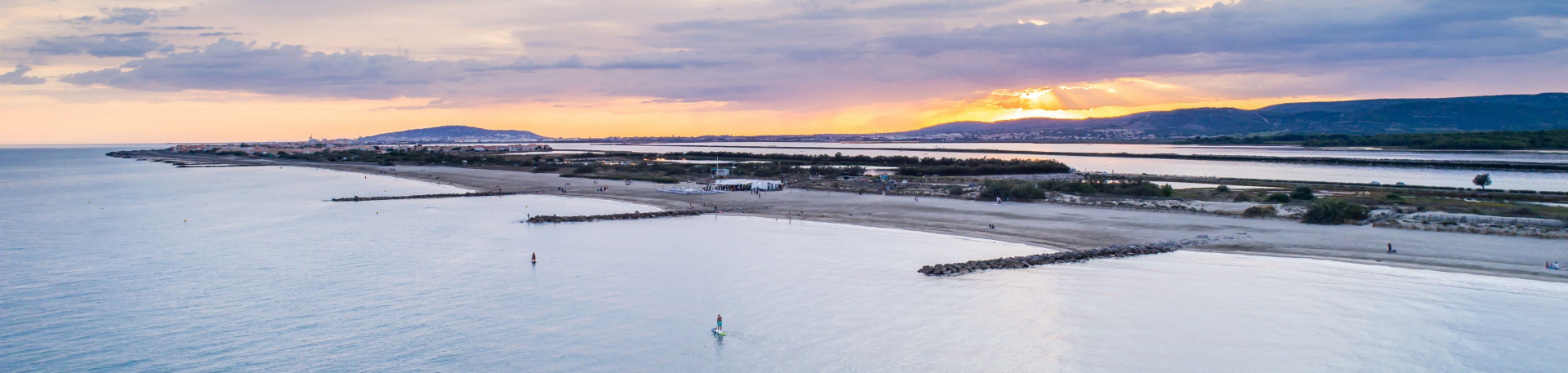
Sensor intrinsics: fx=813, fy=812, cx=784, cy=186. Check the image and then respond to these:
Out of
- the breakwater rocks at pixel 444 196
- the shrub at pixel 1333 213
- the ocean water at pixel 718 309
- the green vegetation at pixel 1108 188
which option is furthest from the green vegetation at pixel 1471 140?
the breakwater rocks at pixel 444 196

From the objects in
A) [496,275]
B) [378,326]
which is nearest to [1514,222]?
[496,275]

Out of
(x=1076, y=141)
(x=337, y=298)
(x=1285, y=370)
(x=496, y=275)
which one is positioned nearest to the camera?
(x=1285, y=370)

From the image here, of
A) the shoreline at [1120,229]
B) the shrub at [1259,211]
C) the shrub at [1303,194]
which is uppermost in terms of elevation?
the shrub at [1303,194]

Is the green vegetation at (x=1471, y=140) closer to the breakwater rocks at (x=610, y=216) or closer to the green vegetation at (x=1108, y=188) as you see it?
the green vegetation at (x=1108, y=188)

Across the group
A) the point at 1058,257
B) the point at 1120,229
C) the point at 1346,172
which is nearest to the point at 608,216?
the point at 1058,257

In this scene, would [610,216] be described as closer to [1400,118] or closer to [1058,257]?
[1058,257]

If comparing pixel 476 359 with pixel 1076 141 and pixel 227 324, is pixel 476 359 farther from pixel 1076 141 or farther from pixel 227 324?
pixel 1076 141
